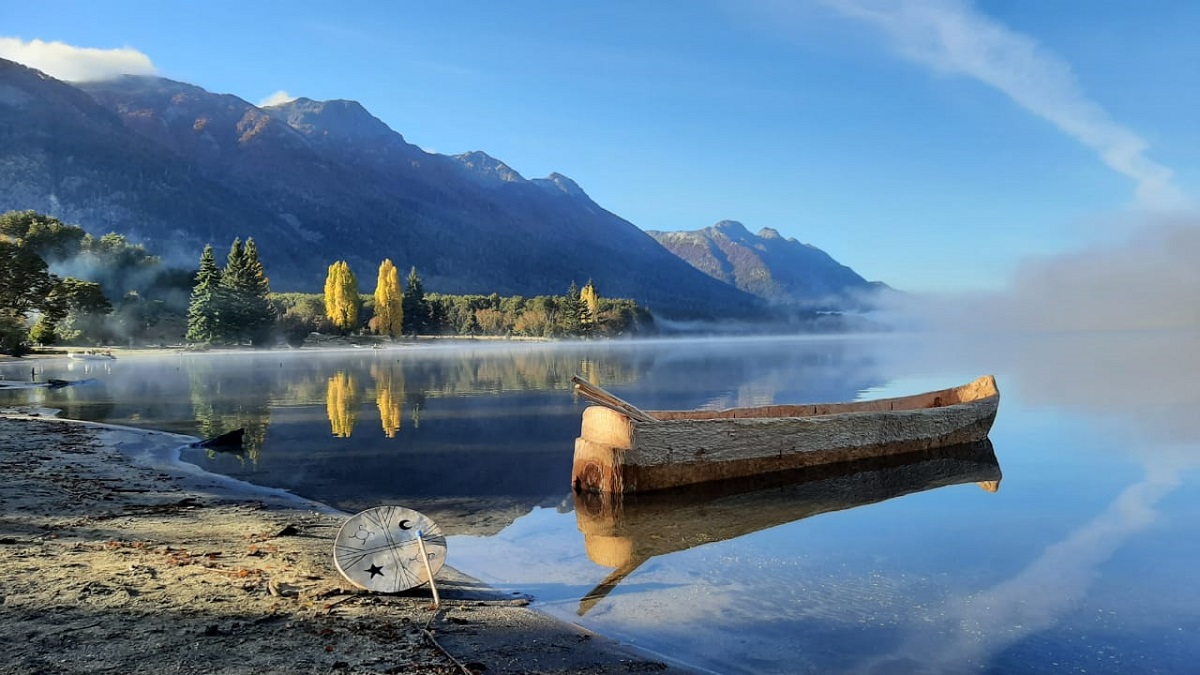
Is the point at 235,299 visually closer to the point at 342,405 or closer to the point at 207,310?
the point at 207,310

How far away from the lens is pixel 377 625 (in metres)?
7.21

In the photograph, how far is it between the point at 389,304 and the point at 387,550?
423 ft

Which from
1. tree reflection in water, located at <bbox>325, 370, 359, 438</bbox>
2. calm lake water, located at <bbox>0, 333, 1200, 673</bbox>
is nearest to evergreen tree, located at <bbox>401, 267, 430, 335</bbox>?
tree reflection in water, located at <bbox>325, 370, 359, 438</bbox>

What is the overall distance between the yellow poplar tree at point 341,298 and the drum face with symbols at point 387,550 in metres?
118

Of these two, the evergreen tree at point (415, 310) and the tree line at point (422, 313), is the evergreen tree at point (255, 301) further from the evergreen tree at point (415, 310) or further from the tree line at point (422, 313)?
the evergreen tree at point (415, 310)

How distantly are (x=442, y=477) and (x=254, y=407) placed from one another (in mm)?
18537

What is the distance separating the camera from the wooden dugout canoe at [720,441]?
1502 centimetres

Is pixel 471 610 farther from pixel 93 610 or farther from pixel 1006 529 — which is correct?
pixel 1006 529

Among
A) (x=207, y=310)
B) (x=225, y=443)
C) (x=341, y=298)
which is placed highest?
(x=341, y=298)

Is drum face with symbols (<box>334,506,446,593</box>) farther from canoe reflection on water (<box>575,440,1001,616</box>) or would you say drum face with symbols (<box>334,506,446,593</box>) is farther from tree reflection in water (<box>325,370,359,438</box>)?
tree reflection in water (<box>325,370,359,438</box>)

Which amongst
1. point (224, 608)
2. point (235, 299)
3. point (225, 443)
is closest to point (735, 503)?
point (224, 608)

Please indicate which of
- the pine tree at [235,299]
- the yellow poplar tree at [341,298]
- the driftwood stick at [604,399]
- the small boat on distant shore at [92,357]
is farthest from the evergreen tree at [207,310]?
the driftwood stick at [604,399]

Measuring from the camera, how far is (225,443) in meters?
20.1

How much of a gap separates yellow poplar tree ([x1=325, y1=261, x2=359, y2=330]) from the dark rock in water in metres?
104
